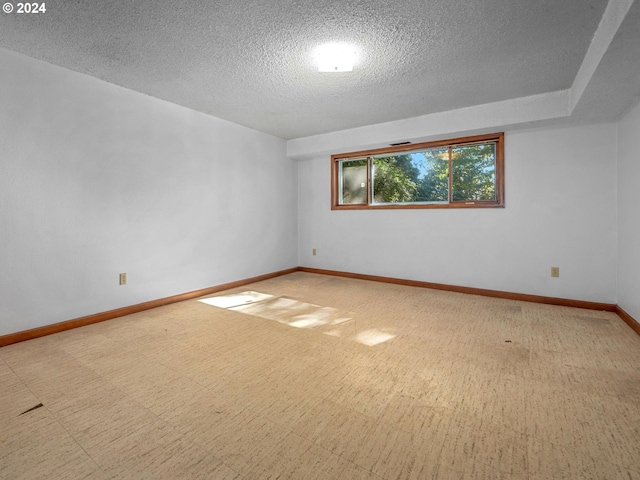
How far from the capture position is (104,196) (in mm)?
2979

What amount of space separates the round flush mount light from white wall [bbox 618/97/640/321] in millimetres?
2604

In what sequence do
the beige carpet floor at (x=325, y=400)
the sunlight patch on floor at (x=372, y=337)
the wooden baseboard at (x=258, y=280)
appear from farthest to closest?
the wooden baseboard at (x=258, y=280) < the sunlight patch on floor at (x=372, y=337) < the beige carpet floor at (x=325, y=400)

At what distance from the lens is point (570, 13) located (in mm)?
1917

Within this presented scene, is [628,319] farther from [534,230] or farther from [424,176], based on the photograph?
[424,176]

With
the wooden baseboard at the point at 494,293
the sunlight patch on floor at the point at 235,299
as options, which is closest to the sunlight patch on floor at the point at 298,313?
the sunlight patch on floor at the point at 235,299

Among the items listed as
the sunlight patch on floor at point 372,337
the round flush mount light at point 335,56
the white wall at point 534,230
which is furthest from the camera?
the white wall at point 534,230

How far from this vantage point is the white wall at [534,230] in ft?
10.8

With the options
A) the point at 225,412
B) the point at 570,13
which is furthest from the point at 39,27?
the point at 570,13

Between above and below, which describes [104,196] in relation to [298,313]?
above

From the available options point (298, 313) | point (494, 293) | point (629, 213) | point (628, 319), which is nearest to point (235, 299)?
point (298, 313)

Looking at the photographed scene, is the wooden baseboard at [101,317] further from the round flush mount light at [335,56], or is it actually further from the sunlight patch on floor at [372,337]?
the round flush mount light at [335,56]

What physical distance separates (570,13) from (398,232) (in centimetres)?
300

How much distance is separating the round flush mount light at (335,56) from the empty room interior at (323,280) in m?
0.02

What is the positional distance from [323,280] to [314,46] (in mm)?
3334
